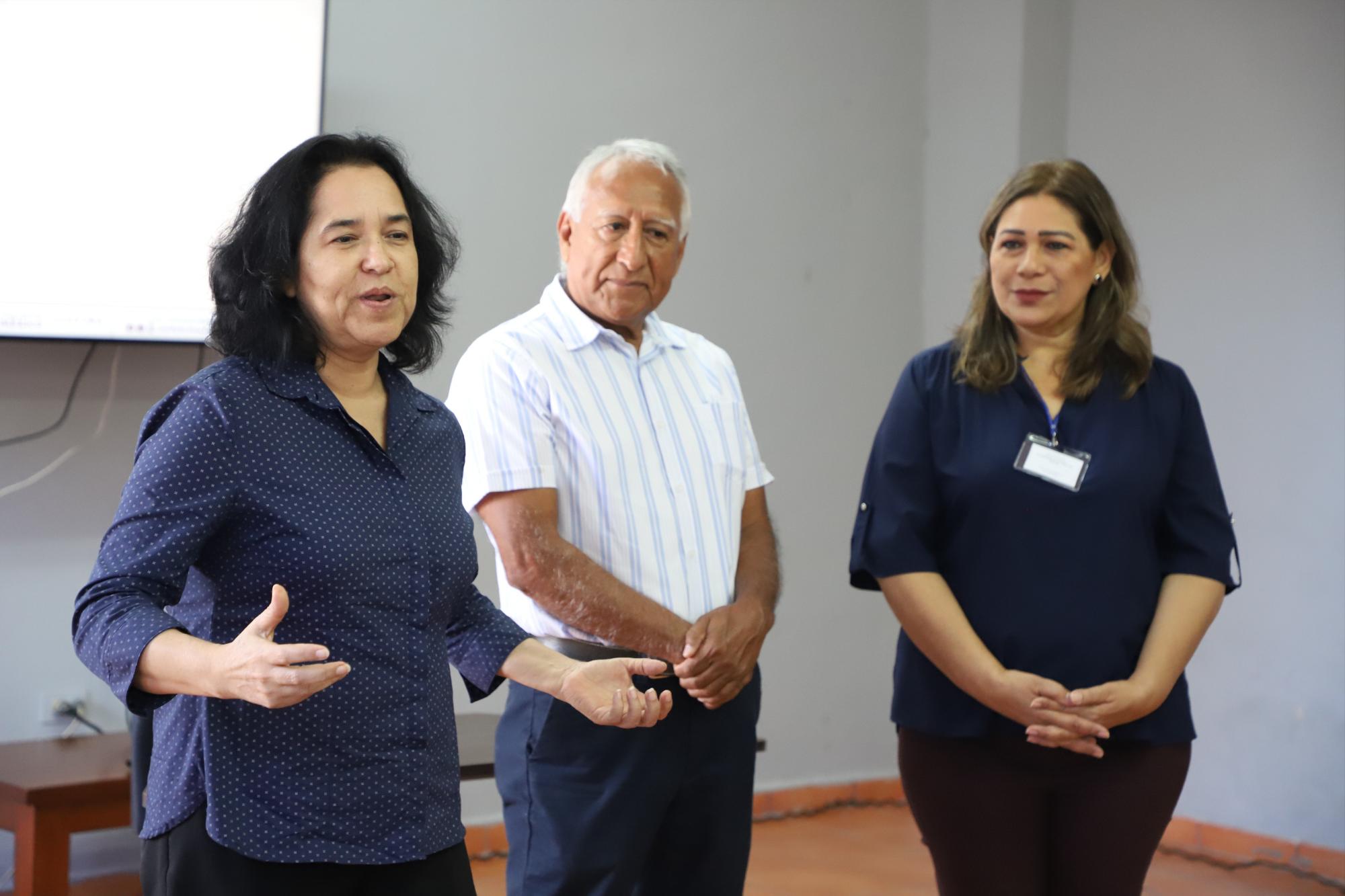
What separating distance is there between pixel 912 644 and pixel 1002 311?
0.60m

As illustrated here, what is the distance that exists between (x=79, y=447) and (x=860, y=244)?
8.85 feet

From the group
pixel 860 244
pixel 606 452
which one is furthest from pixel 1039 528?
pixel 860 244

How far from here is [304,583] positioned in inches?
54.0

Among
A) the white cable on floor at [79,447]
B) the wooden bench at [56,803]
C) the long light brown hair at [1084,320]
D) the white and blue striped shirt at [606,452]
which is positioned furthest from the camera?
the white cable on floor at [79,447]

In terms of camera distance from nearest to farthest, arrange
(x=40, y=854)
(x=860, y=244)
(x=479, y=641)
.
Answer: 1. (x=479, y=641)
2. (x=40, y=854)
3. (x=860, y=244)

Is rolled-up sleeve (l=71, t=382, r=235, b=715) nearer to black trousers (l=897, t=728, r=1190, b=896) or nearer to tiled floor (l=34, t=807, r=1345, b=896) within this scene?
black trousers (l=897, t=728, r=1190, b=896)

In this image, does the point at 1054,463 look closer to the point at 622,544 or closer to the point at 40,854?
the point at 622,544

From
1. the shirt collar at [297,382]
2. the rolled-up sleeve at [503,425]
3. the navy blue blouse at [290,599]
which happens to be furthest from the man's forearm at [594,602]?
the shirt collar at [297,382]

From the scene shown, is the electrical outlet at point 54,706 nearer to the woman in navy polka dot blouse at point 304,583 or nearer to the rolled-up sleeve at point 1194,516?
the woman in navy polka dot blouse at point 304,583

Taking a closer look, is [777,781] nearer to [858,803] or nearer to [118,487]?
[858,803]

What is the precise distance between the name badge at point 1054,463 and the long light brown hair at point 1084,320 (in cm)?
12

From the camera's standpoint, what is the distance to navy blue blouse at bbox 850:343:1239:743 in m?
2.07

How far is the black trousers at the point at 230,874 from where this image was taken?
1.33 m

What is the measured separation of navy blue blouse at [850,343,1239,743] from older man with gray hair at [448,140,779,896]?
267 mm
